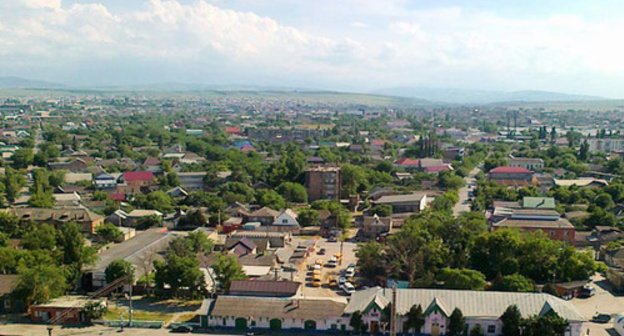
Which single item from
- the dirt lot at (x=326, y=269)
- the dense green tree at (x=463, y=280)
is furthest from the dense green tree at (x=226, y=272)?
the dense green tree at (x=463, y=280)

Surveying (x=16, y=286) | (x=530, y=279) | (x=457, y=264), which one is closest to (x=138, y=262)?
(x=16, y=286)

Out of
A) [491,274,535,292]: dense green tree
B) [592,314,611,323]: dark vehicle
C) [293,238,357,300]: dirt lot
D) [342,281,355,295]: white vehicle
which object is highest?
[491,274,535,292]: dense green tree

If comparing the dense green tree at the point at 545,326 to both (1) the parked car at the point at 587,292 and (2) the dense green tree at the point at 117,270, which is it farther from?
(2) the dense green tree at the point at 117,270

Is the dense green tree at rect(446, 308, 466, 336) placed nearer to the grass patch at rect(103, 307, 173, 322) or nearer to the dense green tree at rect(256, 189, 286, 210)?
the grass patch at rect(103, 307, 173, 322)

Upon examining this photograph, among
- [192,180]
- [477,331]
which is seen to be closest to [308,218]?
[192,180]

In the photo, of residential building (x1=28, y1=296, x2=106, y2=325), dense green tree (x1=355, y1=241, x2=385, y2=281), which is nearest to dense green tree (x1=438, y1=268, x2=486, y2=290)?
dense green tree (x1=355, y1=241, x2=385, y2=281)

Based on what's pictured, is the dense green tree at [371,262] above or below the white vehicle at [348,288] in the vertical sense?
above

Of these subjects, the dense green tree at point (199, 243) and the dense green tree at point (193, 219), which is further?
the dense green tree at point (193, 219)

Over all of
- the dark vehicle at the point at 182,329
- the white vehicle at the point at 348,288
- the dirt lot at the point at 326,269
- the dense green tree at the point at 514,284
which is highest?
the dense green tree at the point at 514,284
